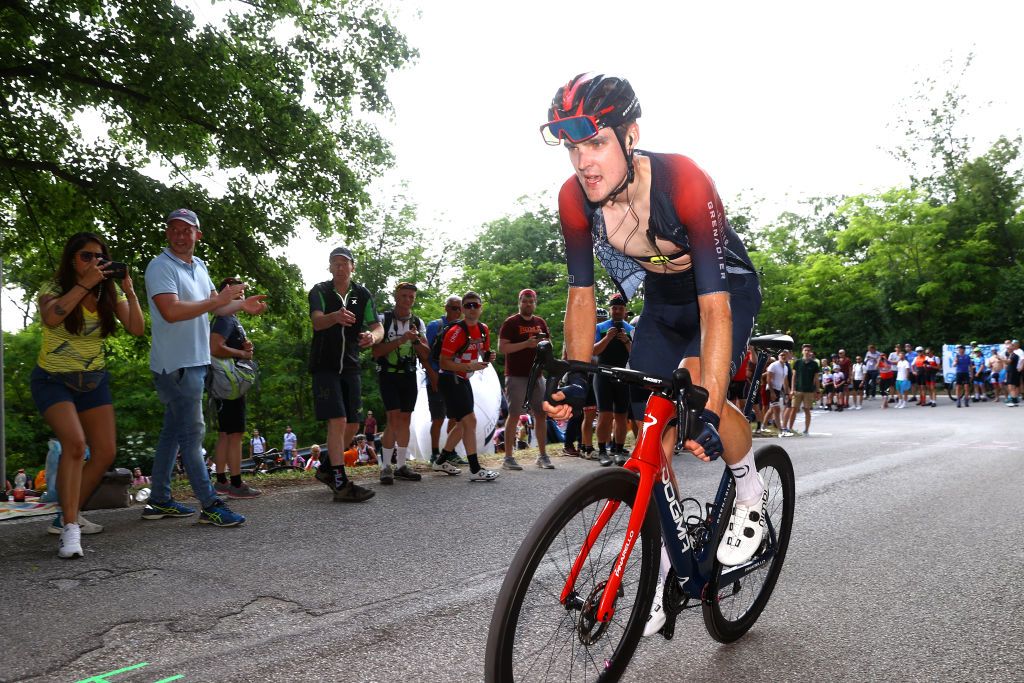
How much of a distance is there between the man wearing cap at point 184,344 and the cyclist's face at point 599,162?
10.9ft

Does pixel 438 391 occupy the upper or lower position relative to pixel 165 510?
upper

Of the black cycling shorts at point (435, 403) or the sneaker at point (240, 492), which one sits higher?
the black cycling shorts at point (435, 403)

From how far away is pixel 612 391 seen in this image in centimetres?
1096

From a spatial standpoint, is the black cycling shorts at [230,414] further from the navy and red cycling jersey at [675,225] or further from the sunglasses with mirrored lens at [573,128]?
the sunglasses with mirrored lens at [573,128]

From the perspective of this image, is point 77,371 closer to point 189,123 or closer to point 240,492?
point 240,492

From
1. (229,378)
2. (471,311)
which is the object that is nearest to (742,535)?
(229,378)

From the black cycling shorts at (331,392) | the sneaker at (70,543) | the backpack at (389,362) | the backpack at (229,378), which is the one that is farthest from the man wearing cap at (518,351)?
the sneaker at (70,543)

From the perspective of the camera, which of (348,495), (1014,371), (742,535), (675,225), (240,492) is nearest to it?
(675,225)

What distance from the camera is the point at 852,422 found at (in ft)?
63.8

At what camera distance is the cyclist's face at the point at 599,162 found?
8.86 feet

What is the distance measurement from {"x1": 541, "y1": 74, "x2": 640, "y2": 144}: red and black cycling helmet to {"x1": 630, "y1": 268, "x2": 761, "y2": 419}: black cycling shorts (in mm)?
728

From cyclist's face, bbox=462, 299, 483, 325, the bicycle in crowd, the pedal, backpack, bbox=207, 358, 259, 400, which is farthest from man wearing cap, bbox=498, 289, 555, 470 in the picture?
the pedal

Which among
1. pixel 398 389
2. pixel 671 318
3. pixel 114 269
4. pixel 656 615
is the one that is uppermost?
pixel 114 269

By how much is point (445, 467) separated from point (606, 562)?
267 inches
